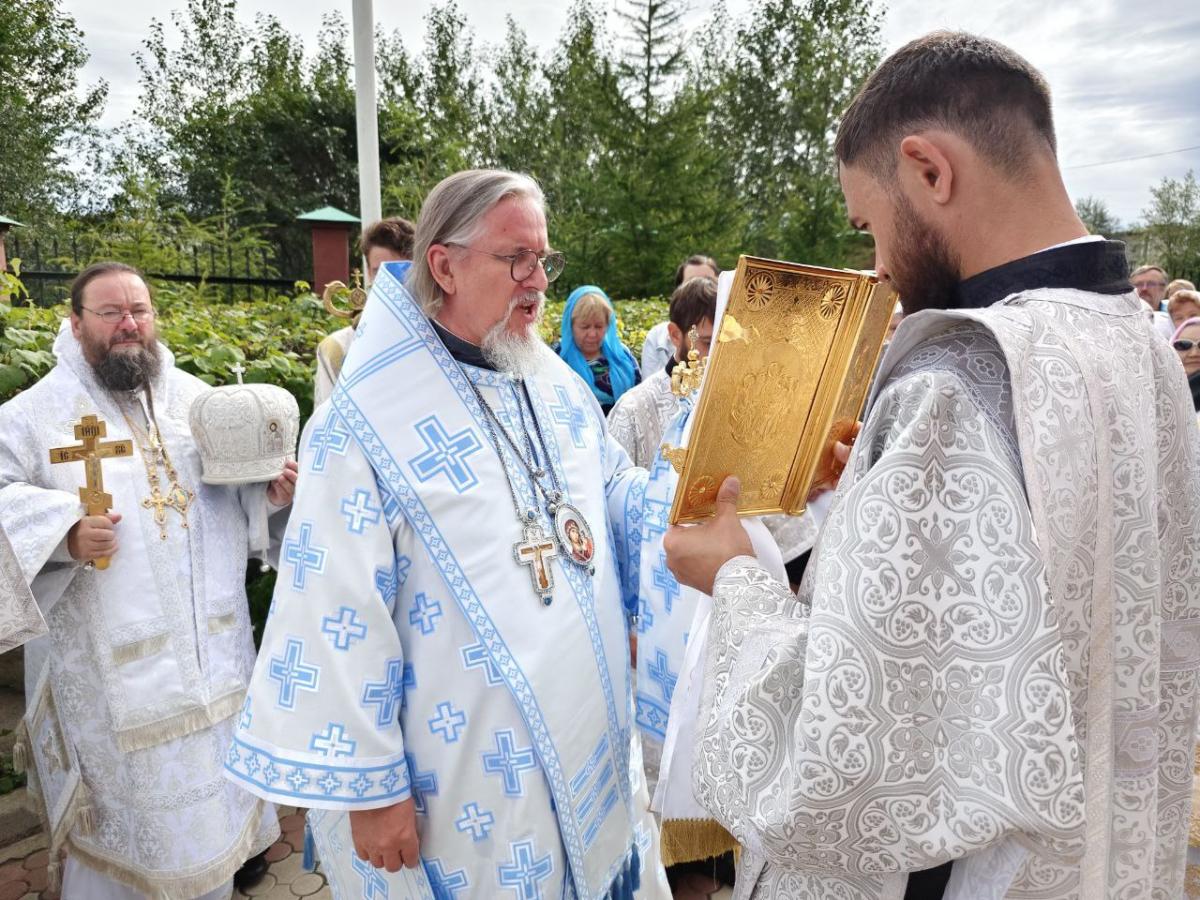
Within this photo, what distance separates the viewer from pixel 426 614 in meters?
1.81

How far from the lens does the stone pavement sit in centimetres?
316

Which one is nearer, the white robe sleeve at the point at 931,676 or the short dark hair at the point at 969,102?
the white robe sleeve at the point at 931,676

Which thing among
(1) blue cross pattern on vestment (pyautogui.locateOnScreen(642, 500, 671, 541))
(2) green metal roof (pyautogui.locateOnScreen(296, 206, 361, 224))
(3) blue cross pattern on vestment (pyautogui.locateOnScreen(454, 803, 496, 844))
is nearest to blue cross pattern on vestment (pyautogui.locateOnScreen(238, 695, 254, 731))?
(3) blue cross pattern on vestment (pyautogui.locateOnScreen(454, 803, 496, 844))

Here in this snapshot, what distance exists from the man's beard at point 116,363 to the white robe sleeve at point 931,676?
2.80 meters

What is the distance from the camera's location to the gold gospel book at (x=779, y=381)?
1279 millimetres

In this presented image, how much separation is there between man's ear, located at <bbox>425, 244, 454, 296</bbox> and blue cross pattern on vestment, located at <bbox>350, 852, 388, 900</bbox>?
1.34 metres

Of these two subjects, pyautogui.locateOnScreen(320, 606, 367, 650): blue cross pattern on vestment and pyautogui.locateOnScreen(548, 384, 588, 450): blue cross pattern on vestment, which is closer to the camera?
pyautogui.locateOnScreen(320, 606, 367, 650): blue cross pattern on vestment

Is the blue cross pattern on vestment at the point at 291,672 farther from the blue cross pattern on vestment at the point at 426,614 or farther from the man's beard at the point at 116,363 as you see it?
the man's beard at the point at 116,363

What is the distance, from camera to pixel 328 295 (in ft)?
13.7

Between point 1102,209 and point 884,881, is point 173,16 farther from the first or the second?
point 1102,209

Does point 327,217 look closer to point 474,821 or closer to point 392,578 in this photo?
point 392,578

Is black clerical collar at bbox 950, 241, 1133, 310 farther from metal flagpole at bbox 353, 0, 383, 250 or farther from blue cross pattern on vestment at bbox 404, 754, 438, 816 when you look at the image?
metal flagpole at bbox 353, 0, 383, 250

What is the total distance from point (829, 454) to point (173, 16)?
34.4m

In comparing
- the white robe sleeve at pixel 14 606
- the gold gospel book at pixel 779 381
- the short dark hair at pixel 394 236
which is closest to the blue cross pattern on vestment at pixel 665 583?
the gold gospel book at pixel 779 381
